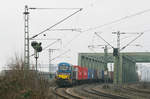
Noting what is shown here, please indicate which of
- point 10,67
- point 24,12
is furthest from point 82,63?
point 10,67

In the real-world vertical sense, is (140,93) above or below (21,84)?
below

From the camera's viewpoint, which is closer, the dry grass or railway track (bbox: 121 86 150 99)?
the dry grass

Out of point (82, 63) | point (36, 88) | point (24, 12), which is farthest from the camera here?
point (82, 63)

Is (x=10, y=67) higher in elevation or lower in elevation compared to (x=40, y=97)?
higher

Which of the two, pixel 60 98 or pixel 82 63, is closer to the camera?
pixel 60 98

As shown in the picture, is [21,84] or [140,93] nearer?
[21,84]

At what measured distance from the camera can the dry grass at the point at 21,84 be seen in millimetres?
15766

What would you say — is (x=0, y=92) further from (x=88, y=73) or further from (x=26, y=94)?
(x=88, y=73)

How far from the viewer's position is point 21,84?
18000 millimetres

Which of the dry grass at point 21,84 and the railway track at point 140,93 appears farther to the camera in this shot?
the railway track at point 140,93

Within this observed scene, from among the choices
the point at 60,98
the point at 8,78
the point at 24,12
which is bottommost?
the point at 60,98

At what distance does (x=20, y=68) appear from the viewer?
19.0m

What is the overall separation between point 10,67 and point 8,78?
229 cm

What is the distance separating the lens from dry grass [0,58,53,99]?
51.7 ft
